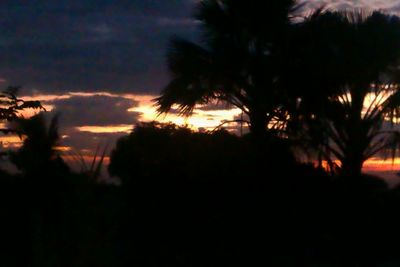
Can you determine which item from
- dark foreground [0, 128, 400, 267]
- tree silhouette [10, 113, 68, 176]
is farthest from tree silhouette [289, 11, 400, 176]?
tree silhouette [10, 113, 68, 176]

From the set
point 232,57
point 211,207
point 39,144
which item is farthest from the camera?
point 232,57

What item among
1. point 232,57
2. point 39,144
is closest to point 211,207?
point 39,144

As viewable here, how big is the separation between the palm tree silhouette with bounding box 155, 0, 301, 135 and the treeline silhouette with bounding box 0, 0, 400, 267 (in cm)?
3

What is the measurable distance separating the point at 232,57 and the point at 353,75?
12.9 feet

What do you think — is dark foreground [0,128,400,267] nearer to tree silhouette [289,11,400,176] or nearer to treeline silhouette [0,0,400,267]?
treeline silhouette [0,0,400,267]

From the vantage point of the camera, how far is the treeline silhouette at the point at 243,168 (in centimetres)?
878

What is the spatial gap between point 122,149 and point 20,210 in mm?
9049

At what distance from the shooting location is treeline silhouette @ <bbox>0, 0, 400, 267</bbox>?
8.78 meters

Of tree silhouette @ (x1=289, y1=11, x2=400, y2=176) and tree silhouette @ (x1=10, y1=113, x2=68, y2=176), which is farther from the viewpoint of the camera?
tree silhouette @ (x1=289, y1=11, x2=400, y2=176)

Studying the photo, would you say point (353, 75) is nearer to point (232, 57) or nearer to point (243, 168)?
point (232, 57)

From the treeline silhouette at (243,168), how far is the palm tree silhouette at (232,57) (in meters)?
0.03

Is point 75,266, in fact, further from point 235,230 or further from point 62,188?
point 235,230

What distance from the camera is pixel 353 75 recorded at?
75.9ft

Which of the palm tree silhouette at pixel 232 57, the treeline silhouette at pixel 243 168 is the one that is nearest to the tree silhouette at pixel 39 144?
the treeline silhouette at pixel 243 168
